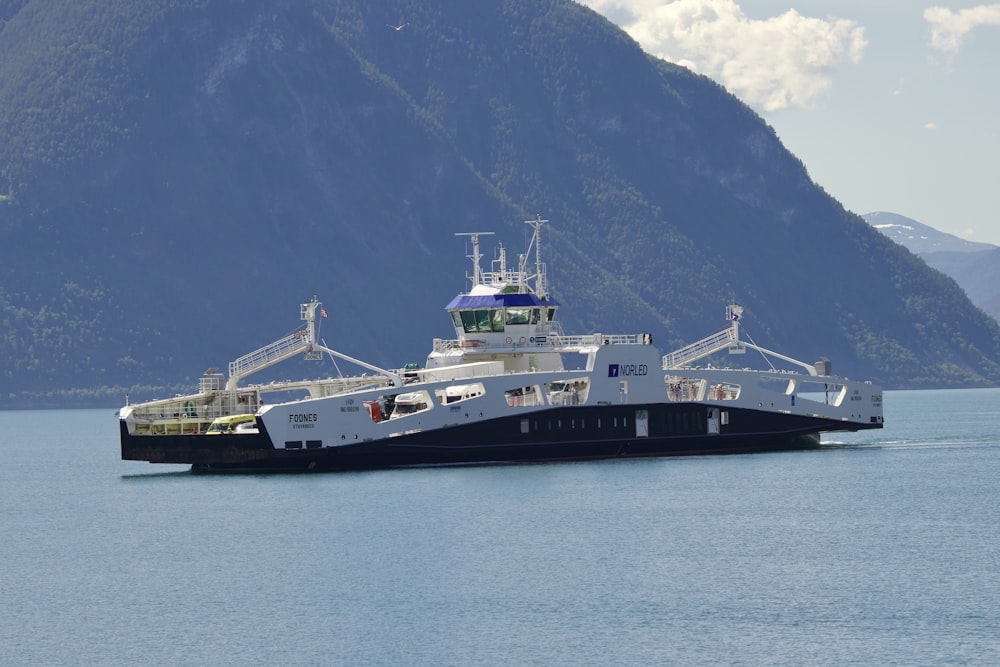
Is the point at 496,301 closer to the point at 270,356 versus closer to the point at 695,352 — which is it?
the point at 270,356

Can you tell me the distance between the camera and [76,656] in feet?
125

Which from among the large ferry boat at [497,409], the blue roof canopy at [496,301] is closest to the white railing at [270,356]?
the large ferry boat at [497,409]

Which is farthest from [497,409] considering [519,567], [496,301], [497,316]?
[519,567]

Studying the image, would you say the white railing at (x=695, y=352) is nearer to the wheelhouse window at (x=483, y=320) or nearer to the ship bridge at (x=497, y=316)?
the ship bridge at (x=497, y=316)

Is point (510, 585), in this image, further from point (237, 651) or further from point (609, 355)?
point (609, 355)

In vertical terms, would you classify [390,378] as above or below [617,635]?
above

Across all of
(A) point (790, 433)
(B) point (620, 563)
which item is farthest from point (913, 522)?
(A) point (790, 433)

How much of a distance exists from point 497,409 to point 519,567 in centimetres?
2186

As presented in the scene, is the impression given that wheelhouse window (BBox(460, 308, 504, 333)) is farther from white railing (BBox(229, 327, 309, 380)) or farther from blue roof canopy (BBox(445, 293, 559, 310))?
white railing (BBox(229, 327, 309, 380))

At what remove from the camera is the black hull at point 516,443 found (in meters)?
66.6

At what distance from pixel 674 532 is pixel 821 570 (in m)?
7.19

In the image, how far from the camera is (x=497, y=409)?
68188 millimetres

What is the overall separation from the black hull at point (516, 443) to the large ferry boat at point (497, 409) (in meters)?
0.05

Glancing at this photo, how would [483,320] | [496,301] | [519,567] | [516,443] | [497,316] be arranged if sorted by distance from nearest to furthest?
1. [519,567]
2. [516,443]
3. [496,301]
4. [497,316]
5. [483,320]
